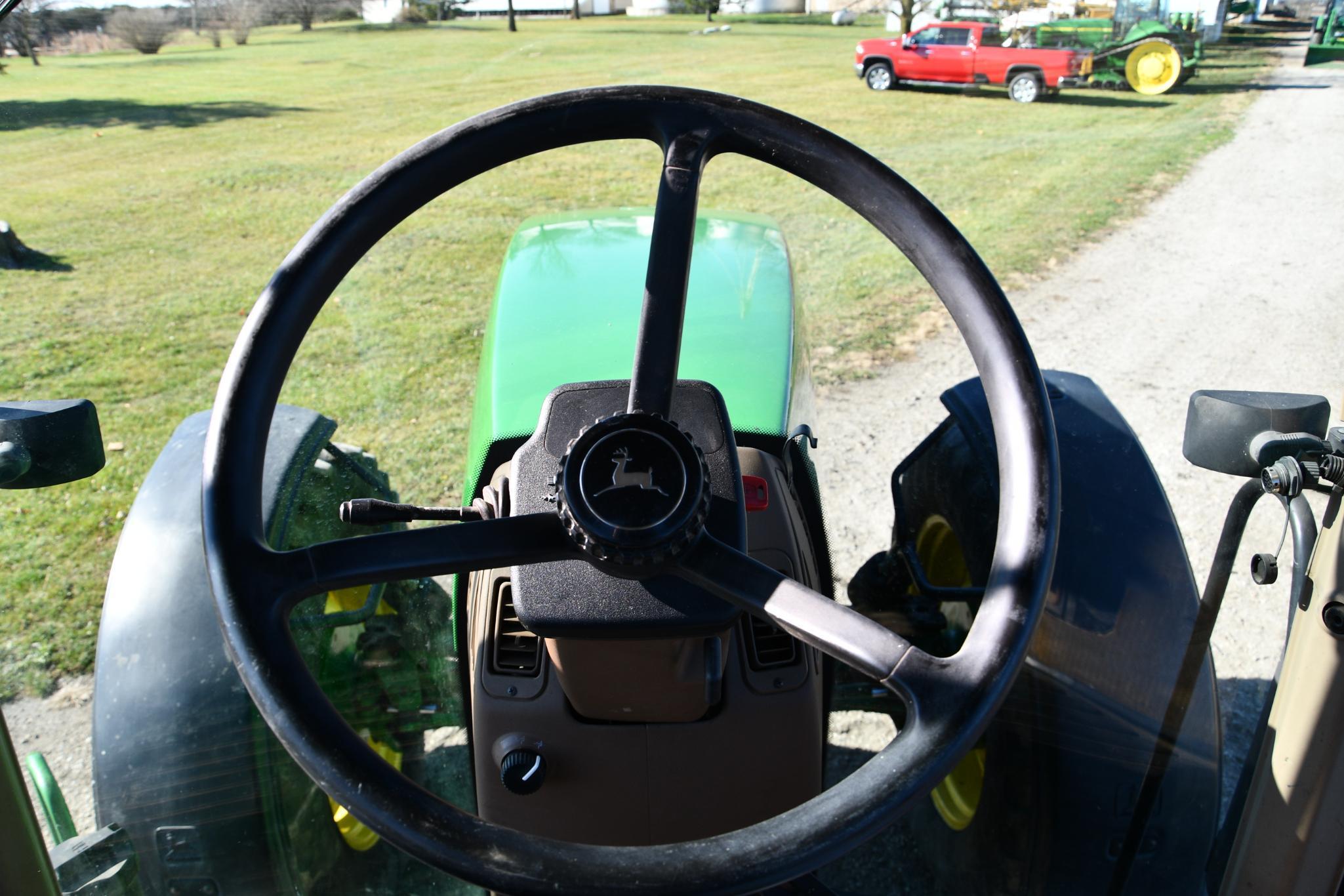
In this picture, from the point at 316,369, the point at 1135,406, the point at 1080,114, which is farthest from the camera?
the point at 1080,114

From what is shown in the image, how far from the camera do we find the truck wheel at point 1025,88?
435 inches

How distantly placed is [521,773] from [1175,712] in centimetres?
83

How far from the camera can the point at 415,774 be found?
1587mm

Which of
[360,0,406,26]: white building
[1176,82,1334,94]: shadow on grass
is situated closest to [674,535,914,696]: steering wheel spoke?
[360,0,406,26]: white building

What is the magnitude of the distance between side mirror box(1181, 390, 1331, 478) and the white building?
1.33 m

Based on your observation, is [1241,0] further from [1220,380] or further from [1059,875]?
[1059,875]

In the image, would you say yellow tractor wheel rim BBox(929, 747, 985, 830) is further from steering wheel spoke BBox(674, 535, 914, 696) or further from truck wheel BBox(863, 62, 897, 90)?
truck wheel BBox(863, 62, 897, 90)

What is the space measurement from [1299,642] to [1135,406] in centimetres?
193

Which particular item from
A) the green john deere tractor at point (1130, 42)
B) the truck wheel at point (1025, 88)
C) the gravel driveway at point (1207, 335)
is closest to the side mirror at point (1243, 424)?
the gravel driveway at point (1207, 335)

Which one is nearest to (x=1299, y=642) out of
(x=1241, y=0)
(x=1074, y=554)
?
(x=1074, y=554)

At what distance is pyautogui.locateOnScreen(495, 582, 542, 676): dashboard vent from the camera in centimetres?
139

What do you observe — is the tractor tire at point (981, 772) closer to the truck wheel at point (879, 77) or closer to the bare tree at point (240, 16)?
the bare tree at point (240, 16)

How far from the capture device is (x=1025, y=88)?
1162cm

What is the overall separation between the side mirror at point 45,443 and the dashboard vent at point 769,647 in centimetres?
84
